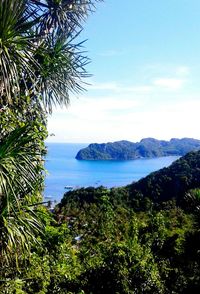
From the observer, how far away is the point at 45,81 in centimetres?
563

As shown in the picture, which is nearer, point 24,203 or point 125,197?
point 24,203

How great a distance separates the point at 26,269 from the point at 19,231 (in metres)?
0.70

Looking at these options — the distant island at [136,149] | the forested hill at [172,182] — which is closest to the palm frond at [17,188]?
the forested hill at [172,182]

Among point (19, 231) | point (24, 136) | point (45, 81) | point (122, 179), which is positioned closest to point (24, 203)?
point (19, 231)

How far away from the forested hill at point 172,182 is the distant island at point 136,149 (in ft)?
271

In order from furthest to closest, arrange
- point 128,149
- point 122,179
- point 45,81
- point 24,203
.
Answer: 1. point 128,149
2. point 122,179
3. point 45,81
4. point 24,203

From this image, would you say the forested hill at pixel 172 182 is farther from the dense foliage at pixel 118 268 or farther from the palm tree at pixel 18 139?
the palm tree at pixel 18 139

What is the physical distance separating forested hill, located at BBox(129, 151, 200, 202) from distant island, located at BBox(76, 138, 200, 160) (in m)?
82.7

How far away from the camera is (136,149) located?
5217 inches

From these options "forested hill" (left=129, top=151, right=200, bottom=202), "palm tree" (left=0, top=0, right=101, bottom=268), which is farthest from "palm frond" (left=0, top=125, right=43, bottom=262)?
"forested hill" (left=129, top=151, right=200, bottom=202)

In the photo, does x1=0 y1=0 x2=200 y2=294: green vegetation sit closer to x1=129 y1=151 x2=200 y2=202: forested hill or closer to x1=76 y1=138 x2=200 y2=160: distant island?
x1=129 y1=151 x2=200 y2=202: forested hill

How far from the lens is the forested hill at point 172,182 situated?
2895cm

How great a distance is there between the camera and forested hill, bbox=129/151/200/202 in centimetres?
2895

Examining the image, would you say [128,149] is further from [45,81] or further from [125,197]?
[45,81]
